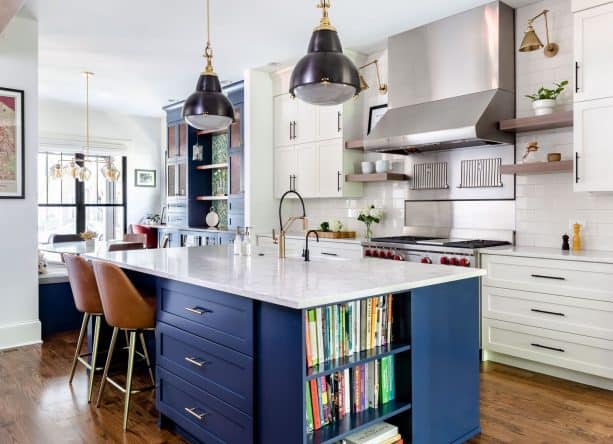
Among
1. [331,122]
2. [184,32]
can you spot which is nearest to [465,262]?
[331,122]

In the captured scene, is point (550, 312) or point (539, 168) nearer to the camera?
point (550, 312)

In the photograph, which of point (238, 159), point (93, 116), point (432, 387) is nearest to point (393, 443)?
point (432, 387)

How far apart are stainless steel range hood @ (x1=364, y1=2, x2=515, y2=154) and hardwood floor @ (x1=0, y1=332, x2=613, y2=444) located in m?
1.93

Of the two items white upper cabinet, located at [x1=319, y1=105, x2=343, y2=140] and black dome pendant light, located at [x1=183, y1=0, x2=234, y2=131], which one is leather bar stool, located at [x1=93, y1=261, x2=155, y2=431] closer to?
black dome pendant light, located at [x1=183, y1=0, x2=234, y2=131]

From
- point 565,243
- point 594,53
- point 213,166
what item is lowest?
point 565,243

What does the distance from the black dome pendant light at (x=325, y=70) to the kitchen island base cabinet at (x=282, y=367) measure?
3.45ft

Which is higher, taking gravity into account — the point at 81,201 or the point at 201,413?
the point at 81,201

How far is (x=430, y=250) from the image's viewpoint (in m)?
4.16

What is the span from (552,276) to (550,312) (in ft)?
0.85

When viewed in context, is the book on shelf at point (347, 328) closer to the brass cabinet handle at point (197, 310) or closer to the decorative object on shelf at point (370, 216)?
the brass cabinet handle at point (197, 310)

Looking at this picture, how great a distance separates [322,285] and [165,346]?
1113 mm

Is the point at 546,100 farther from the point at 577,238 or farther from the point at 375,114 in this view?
the point at 375,114

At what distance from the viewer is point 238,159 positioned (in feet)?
21.5

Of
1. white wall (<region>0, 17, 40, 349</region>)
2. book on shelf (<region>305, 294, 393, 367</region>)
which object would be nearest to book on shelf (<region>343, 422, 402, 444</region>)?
book on shelf (<region>305, 294, 393, 367</region>)
